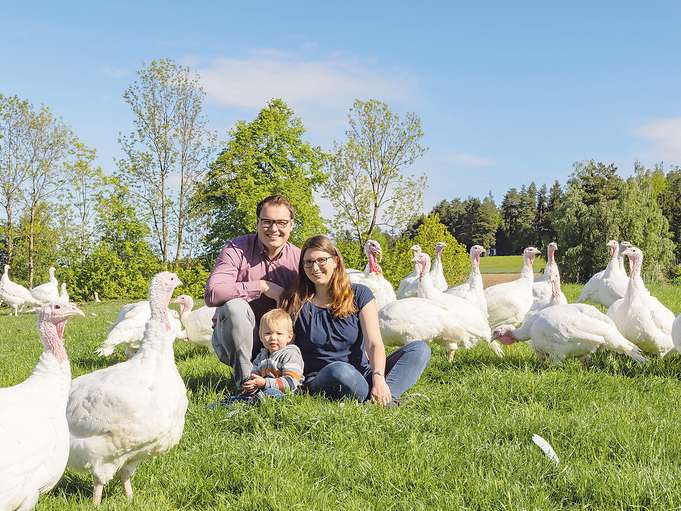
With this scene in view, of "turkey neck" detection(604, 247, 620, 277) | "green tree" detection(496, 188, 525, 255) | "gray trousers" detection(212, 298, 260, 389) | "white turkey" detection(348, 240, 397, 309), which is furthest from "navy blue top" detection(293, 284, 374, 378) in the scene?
"green tree" detection(496, 188, 525, 255)

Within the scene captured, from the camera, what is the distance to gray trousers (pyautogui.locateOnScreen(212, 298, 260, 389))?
5309 mm

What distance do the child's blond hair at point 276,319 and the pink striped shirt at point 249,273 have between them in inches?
12.9

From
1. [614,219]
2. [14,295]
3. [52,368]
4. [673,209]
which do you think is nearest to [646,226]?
[614,219]

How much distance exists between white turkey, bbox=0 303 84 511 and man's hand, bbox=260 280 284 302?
237 cm

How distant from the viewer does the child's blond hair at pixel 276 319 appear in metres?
5.15

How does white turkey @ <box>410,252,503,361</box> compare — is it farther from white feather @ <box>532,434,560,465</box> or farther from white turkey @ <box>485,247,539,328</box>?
Result: white feather @ <box>532,434,560,465</box>

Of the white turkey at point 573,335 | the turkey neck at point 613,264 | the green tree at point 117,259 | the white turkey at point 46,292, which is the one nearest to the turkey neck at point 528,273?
the turkey neck at point 613,264

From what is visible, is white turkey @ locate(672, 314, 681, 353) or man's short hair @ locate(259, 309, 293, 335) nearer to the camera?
man's short hair @ locate(259, 309, 293, 335)

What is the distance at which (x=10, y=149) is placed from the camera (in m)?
31.9

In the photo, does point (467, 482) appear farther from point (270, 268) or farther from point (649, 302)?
point (649, 302)

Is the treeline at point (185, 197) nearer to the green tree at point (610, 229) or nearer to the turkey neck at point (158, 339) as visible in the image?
the green tree at point (610, 229)

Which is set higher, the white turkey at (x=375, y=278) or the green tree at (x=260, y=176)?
the green tree at (x=260, y=176)

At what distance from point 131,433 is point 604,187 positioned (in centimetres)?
4664

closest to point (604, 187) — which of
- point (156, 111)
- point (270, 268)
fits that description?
point (156, 111)
